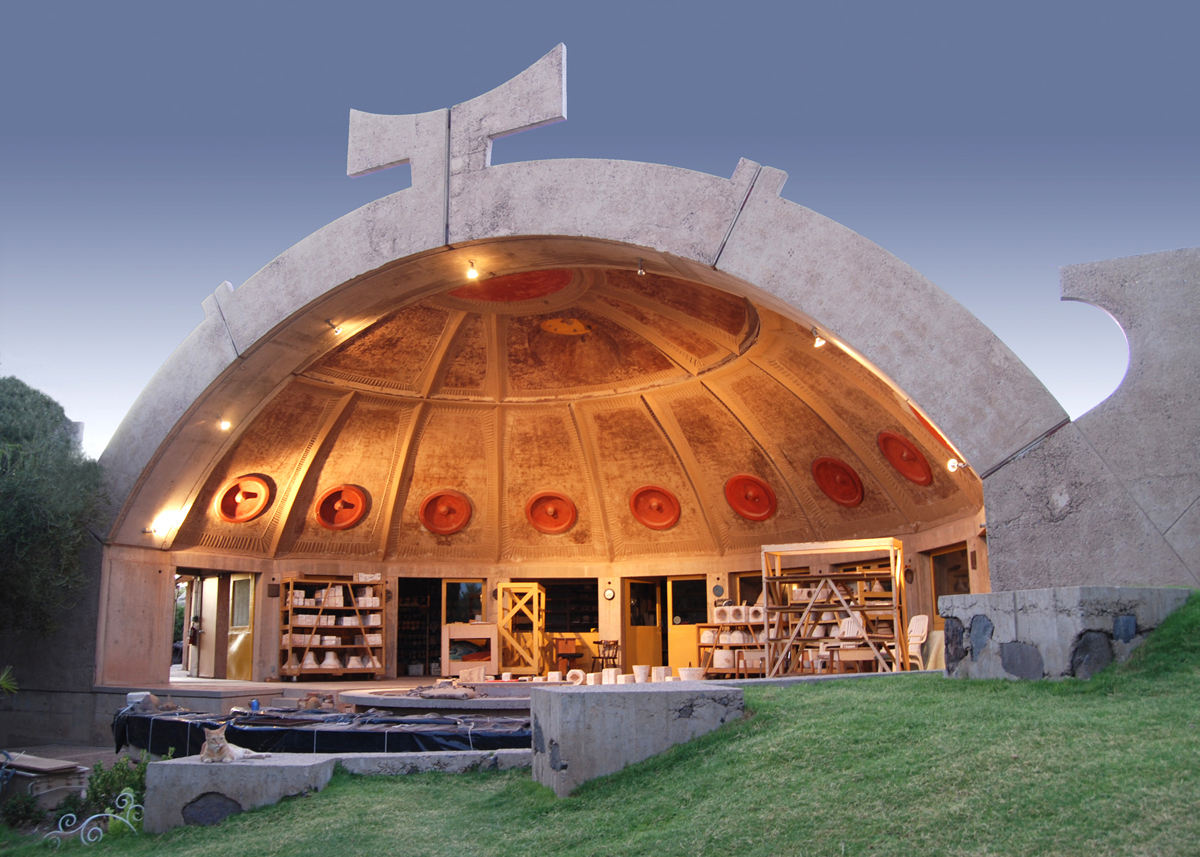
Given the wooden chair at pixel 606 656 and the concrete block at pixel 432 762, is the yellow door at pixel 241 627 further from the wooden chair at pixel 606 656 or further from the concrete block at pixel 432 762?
the concrete block at pixel 432 762

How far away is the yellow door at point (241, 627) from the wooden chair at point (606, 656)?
7.29 meters

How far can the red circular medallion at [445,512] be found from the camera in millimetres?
21578

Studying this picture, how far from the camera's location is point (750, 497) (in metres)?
20.2

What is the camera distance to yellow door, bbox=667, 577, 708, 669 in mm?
20422

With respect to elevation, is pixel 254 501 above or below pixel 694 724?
above

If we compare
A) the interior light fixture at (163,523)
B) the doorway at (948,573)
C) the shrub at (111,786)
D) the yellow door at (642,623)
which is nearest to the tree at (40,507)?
the interior light fixture at (163,523)

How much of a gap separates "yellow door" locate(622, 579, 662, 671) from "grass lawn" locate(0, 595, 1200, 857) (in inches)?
556

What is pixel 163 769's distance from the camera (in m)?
8.09

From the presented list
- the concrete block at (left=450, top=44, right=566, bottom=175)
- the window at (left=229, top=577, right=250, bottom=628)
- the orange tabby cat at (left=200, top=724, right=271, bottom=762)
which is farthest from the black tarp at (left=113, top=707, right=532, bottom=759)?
the window at (left=229, top=577, right=250, bottom=628)

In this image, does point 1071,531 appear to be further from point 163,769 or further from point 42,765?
point 42,765

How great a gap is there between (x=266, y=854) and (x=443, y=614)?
14477 mm

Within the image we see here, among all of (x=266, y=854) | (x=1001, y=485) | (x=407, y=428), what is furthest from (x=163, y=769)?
(x=407, y=428)

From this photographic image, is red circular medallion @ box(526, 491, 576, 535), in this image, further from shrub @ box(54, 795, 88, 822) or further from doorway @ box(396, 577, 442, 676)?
shrub @ box(54, 795, 88, 822)

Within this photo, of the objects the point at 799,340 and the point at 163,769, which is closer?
the point at 163,769
